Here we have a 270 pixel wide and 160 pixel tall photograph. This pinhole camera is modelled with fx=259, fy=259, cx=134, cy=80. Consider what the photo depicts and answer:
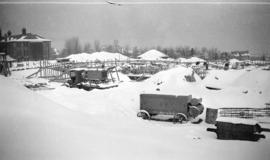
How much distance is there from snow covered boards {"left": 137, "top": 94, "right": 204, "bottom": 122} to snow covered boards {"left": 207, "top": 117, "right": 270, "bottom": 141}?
2306 millimetres

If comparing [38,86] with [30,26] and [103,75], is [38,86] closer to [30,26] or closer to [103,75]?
[103,75]

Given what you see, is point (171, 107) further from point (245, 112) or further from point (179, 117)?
point (245, 112)

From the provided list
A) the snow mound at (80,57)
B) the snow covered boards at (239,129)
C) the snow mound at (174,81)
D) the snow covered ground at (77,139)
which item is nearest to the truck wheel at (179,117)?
the snow covered boards at (239,129)

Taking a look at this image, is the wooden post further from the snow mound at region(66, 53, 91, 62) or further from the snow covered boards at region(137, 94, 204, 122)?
the snow mound at region(66, 53, 91, 62)

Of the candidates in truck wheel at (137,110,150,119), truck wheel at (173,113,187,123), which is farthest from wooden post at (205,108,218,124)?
truck wheel at (137,110,150,119)

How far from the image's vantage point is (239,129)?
4.63 metres

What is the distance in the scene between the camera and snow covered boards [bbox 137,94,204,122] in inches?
283

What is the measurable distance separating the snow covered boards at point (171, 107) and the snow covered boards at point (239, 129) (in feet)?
7.57

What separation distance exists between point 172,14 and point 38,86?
661 cm

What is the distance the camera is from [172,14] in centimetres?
471

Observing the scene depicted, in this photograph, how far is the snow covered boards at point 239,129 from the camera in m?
4.54

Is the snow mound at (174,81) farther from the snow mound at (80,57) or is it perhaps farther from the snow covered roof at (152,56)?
the snow covered roof at (152,56)

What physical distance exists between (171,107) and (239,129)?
274cm

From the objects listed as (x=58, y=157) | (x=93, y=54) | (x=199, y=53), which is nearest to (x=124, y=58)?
(x=93, y=54)
